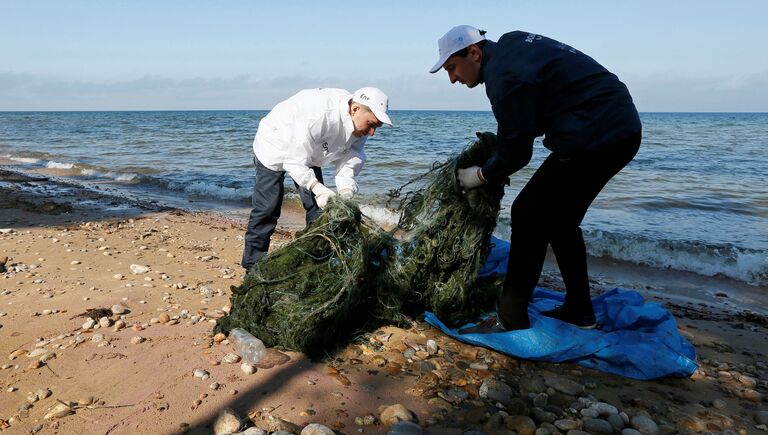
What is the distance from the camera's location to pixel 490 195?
362cm

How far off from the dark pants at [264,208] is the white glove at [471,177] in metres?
1.37

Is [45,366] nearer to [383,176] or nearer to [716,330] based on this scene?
[716,330]

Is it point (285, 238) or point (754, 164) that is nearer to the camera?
point (285, 238)

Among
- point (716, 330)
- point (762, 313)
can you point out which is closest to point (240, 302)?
point (716, 330)

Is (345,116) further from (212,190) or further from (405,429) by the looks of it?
(212,190)

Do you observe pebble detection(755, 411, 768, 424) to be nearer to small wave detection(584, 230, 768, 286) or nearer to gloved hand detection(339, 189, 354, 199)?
gloved hand detection(339, 189, 354, 199)

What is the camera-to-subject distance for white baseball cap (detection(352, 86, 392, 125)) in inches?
154

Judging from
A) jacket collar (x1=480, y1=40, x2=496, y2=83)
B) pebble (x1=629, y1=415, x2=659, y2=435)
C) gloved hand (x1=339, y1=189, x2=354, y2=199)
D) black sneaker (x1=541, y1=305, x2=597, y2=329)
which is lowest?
pebble (x1=629, y1=415, x2=659, y2=435)

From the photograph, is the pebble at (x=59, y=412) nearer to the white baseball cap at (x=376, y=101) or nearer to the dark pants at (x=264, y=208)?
the dark pants at (x=264, y=208)

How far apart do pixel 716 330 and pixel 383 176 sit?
9.61 meters

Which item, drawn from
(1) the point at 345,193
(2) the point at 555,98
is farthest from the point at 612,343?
(1) the point at 345,193

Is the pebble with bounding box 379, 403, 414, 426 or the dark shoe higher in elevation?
the dark shoe

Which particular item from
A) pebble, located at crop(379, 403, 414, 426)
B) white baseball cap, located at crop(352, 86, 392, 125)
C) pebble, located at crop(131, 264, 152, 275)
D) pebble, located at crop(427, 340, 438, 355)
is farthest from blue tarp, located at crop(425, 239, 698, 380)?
pebble, located at crop(131, 264, 152, 275)

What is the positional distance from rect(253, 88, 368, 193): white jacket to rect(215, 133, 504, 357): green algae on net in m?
0.58
